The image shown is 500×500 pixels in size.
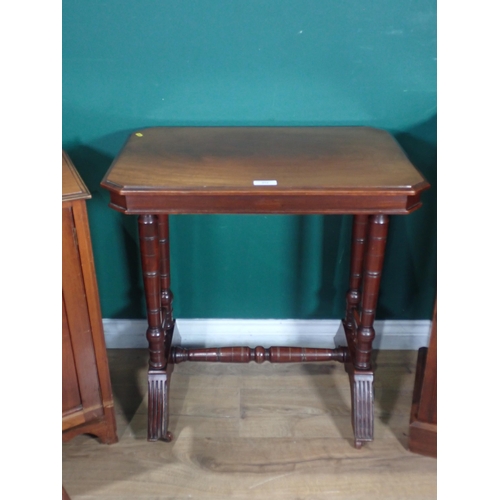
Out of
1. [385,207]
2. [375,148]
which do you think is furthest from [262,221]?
[385,207]

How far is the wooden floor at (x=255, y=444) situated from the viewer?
156 cm

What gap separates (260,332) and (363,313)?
56 cm

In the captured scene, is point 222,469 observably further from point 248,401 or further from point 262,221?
point 262,221

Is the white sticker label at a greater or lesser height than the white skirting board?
greater

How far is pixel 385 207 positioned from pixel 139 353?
45.6 inches

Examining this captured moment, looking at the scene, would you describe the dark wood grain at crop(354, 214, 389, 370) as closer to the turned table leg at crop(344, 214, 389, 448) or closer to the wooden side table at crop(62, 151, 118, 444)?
the turned table leg at crop(344, 214, 389, 448)

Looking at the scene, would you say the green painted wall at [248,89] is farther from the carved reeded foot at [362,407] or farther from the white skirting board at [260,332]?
the carved reeded foot at [362,407]

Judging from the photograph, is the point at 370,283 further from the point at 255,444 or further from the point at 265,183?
the point at 255,444

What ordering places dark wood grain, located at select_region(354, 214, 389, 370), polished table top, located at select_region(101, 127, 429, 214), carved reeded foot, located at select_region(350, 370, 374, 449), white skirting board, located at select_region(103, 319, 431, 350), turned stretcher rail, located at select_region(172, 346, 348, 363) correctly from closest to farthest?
polished table top, located at select_region(101, 127, 429, 214) < dark wood grain, located at select_region(354, 214, 389, 370) < carved reeded foot, located at select_region(350, 370, 374, 449) < turned stretcher rail, located at select_region(172, 346, 348, 363) < white skirting board, located at select_region(103, 319, 431, 350)

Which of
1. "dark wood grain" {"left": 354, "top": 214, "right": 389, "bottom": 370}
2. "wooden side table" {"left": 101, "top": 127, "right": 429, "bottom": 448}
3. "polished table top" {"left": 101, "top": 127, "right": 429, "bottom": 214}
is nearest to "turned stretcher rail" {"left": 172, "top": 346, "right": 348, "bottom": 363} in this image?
"wooden side table" {"left": 101, "top": 127, "right": 429, "bottom": 448}

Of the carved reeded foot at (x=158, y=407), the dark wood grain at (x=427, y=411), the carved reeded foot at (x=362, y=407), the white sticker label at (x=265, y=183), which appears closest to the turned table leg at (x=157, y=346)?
the carved reeded foot at (x=158, y=407)

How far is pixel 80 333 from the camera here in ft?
4.91

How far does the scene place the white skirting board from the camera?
6.77 ft

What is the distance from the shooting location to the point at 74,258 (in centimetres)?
139
